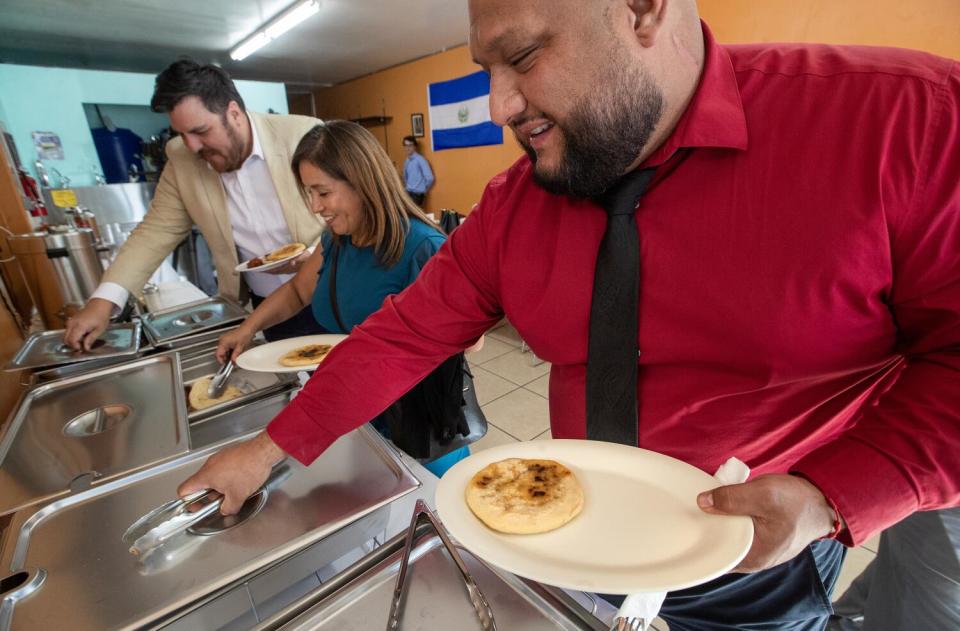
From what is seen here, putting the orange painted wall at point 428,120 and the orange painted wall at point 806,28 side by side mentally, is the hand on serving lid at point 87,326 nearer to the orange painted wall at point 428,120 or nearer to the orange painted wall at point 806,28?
the orange painted wall at point 806,28

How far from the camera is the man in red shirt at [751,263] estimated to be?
21.0 inches

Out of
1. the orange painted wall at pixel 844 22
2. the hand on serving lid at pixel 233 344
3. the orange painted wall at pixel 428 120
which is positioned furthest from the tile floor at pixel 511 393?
the orange painted wall at pixel 844 22

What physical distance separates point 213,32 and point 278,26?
1.01 meters

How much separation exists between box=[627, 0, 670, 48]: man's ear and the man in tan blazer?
1641 millimetres

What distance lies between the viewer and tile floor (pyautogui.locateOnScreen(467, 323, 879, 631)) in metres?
2.78

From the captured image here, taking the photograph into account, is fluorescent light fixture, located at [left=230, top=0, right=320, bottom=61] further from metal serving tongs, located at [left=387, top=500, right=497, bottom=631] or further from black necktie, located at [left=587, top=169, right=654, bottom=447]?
metal serving tongs, located at [left=387, top=500, right=497, bottom=631]

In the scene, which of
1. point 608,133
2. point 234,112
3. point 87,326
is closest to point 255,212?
point 234,112

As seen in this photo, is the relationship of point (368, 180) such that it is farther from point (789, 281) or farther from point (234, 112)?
point (789, 281)

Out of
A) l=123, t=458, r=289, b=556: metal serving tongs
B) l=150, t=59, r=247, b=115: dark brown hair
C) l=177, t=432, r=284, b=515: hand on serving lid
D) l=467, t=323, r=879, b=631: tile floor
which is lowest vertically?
l=467, t=323, r=879, b=631: tile floor

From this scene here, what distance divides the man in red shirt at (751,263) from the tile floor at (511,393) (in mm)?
1756

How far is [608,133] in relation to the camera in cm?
70

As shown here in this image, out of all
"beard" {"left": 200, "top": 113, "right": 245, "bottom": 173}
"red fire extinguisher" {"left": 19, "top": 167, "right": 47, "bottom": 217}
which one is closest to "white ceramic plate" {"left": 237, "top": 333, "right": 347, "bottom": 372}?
"beard" {"left": 200, "top": 113, "right": 245, "bottom": 173}

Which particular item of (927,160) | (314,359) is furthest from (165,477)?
(927,160)

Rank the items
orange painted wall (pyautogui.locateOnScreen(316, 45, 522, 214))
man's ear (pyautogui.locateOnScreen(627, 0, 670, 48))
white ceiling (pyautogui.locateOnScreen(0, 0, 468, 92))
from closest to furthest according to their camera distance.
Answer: man's ear (pyautogui.locateOnScreen(627, 0, 670, 48)), white ceiling (pyautogui.locateOnScreen(0, 0, 468, 92)), orange painted wall (pyautogui.locateOnScreen(316, 45, 522, 214))
